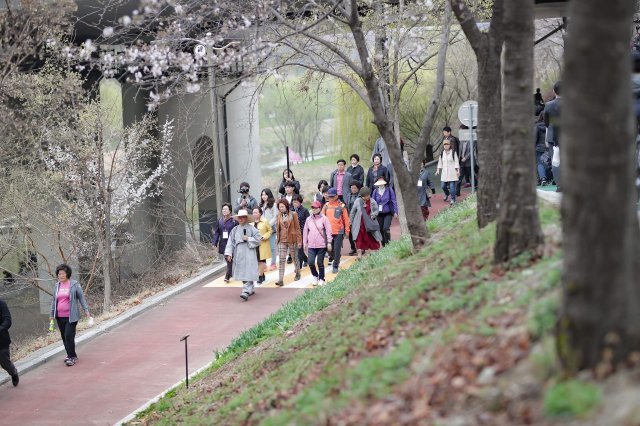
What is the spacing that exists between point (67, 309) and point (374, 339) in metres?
9.52

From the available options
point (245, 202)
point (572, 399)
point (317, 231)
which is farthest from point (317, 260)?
point (572, 399)

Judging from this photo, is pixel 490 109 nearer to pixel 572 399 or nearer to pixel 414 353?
pixel 414 353

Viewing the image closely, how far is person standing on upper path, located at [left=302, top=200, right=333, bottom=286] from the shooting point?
1952 cm

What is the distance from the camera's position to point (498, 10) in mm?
10617

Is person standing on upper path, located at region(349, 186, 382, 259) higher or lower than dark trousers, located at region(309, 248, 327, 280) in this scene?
higher

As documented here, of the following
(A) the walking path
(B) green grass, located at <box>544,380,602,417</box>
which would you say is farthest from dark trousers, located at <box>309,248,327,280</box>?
(B) green grass, located at <box>544,380,602,417</box>

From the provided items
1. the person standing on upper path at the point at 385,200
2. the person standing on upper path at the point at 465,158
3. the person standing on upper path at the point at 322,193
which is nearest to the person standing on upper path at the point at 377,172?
the person standing on upper path at the point at 385,200

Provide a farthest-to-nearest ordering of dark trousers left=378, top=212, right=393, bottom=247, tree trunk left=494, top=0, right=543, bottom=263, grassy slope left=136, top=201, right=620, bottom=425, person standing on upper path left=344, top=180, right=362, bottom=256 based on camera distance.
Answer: person standing on upper path left=344, top=180, right=362, bottom=256
dark trousers left=378, top=212, right=393, bottom=247
tree trunk left=494, top=0, right=543, bottom=263
grassy slope left=136, top=201, right=620, bottom=425

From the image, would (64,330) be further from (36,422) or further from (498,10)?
(498,10)

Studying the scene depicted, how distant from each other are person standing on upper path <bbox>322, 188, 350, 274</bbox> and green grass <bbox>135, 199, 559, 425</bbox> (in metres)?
7.94

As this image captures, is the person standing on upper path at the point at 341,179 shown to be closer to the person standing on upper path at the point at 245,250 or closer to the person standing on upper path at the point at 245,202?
the person standing on upper path at the point at 245,202

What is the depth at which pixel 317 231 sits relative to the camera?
19.6 meters

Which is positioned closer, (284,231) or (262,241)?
(284,231)

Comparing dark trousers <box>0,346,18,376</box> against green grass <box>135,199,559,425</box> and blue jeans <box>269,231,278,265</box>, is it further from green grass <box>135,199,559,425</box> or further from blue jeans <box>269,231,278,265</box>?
blue jeans <box>269,231,278,265</box>
